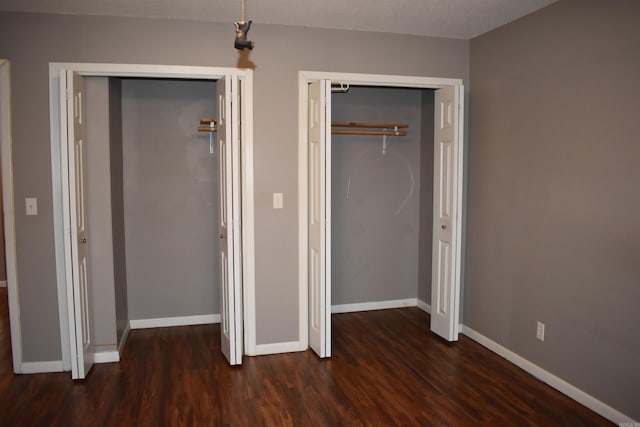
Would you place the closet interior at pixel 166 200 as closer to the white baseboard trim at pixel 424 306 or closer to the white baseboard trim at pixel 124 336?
the white baseboard trim at pixel 124 336

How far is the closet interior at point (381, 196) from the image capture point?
4.79m

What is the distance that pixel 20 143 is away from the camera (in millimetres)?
3334

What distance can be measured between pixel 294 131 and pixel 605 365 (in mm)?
2580

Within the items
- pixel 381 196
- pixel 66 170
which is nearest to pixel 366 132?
pixel 381 196

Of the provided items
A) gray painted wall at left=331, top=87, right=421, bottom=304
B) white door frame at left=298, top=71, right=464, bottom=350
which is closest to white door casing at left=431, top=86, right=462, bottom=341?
white door frame at left=298, top=71, right=464, bottom=350

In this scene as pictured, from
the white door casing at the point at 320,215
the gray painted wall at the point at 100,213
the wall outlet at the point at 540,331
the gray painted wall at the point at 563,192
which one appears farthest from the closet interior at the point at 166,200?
the wall outlet at the point at 540,331

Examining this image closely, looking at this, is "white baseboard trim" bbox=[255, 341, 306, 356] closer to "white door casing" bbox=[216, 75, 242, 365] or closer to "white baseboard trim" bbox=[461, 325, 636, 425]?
"white door casing" bbox=[216, 75, 242, 365]

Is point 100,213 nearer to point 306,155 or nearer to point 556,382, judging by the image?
point 306,155

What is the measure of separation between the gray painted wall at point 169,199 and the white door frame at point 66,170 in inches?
35.2

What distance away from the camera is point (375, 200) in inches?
194

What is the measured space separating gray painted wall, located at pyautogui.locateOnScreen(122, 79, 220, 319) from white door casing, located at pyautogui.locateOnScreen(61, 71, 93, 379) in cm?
90

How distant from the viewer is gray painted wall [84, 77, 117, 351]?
3527 millimetres

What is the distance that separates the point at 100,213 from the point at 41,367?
1.18m

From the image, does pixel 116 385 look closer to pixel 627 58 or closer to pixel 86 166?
pixel 86 166
